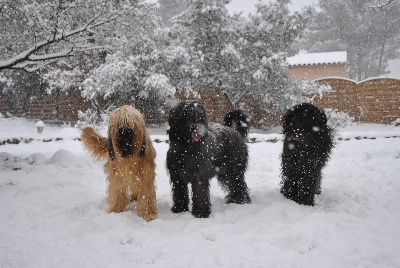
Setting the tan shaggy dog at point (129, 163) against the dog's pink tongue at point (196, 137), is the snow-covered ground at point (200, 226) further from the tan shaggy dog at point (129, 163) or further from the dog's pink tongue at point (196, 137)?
the dog's pink tongue at point (196, 137)

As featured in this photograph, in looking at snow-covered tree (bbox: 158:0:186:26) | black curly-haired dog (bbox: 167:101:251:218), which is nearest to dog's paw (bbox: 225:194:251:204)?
black curly-haired dog (bbox: 167:101:251:218)

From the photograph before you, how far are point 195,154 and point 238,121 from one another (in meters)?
1.31

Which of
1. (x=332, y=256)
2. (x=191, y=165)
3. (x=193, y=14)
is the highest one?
(x=193, y=14)

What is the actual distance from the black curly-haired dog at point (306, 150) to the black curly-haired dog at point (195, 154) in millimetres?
762

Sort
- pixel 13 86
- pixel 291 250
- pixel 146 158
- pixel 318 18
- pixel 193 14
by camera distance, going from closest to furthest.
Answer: pixel 291 250
pixel 146 158
pixel 193 14
pixel 13 86
pixel 318 18

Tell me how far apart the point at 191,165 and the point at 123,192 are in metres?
0.93

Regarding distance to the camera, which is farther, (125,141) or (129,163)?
(129,163)

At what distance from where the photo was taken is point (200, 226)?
3.21 m

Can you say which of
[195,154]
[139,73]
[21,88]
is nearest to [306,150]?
[195,154]

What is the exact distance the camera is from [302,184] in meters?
3.99

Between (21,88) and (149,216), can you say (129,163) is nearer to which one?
(149,216)

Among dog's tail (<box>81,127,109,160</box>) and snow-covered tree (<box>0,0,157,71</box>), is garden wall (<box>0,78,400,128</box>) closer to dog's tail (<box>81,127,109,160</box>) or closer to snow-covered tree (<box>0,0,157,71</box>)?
snow-covered tree (<box>0,0,157,71</box>)

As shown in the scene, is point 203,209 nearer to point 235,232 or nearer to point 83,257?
point 235,232

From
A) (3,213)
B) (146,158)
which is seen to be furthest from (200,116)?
(3,213)
